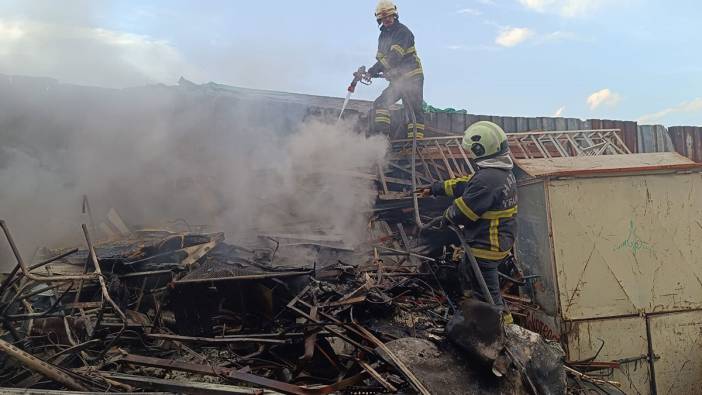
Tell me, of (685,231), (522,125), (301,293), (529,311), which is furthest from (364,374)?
(522,125)

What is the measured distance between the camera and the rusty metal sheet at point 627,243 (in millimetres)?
4270

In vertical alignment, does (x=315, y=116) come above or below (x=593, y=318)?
above

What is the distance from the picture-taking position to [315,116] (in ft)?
24.5

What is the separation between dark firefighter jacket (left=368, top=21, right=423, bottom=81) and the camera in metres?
7.00

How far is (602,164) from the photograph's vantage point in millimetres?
4703

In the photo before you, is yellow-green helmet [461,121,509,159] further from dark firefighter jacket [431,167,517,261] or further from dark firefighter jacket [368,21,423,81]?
dark firefighter jacket [368,21,423,81]

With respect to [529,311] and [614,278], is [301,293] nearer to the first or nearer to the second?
[529,311]

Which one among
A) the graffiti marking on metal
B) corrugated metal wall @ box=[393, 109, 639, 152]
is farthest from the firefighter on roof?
the graffiti marking on metal

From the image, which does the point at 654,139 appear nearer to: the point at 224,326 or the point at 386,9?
the point at 386,9

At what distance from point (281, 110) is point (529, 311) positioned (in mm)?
5021

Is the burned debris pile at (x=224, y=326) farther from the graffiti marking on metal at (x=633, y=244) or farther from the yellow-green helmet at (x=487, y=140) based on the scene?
the graffiti marking on metal at (x=633, y=244)

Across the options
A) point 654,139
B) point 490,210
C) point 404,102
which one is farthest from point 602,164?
point 654,139

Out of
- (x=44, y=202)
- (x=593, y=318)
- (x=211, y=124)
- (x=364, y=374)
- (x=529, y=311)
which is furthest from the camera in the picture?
(x=211, y=124)

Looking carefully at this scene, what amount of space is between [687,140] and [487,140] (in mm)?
7823
